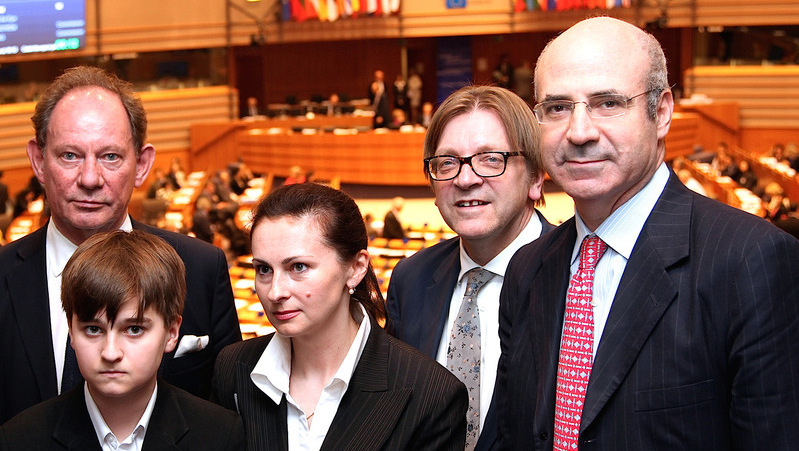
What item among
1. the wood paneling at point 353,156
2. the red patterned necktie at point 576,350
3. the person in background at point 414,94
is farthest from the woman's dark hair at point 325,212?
the person in background at point 414,94

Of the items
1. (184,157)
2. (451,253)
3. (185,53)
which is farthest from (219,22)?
(451,253)

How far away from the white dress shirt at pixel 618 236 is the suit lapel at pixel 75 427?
1135mm

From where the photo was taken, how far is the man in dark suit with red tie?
68.6 inches

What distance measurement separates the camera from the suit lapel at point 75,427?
2023 millimetres

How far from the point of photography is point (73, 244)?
2.45 m

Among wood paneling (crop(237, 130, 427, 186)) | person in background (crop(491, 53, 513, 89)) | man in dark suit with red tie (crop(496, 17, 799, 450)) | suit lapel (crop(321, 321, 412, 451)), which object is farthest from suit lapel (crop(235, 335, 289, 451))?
person in background (crop(491, 53, 513, 89))

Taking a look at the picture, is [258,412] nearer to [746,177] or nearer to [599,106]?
[599,106]

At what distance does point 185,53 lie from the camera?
59.3ft

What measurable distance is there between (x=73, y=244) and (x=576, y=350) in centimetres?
136

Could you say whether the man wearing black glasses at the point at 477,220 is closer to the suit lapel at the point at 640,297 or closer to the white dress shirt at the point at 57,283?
the suit lapel at the point at 640,297

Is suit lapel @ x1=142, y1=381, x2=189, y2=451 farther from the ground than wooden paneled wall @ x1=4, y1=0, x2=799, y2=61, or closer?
closer

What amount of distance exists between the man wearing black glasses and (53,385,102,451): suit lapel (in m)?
0.97

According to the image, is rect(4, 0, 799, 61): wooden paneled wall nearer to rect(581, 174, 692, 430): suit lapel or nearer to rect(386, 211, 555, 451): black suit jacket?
rect(386, 211, 555, 451): black suit jacket

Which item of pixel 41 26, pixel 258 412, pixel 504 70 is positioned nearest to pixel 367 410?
pixel 258 412
